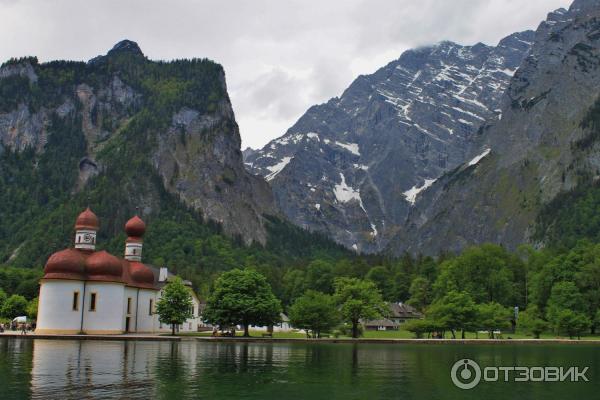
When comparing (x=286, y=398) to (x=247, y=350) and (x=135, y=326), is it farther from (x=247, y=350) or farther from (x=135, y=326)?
(x=135, y=326)

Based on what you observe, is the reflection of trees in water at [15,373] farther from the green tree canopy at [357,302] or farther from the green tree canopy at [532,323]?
the green tree canopy at [532,323]

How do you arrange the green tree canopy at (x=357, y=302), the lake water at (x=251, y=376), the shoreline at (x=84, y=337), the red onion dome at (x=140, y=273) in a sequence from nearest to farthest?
the lake water at (x=251, y=376) < the shoreline at (x=84, y=337) < the green tree canopy at (x=357, y=302) < the red onion dome at (x=140, y=273)

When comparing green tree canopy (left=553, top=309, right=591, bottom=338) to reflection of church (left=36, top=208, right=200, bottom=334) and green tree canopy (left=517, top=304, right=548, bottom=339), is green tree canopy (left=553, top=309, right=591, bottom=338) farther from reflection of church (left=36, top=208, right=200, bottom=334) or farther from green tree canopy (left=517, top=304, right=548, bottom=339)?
reflection of church (left=36, top=208, right=200, bottom=334)

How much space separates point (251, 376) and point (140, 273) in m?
71.7

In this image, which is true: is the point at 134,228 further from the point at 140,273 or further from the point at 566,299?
the point at 566,299

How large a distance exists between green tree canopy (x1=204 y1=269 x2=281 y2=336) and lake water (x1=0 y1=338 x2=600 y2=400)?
3192 cm

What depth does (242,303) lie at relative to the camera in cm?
9656

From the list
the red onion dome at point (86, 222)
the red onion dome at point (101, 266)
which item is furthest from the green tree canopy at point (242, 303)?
the red onion dome at point (86, 222)

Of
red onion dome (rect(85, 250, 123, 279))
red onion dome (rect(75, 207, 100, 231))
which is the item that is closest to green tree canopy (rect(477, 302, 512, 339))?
red onion dome (rect(85, 250, 123, 279))

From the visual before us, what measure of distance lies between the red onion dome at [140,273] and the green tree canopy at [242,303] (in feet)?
56.6

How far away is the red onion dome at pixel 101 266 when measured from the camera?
333 ft

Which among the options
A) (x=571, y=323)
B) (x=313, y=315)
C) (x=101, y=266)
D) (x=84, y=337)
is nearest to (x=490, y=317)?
(x=571, y=323)

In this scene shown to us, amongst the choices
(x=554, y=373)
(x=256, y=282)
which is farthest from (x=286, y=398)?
(x=256, y=282)

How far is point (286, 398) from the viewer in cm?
3469
